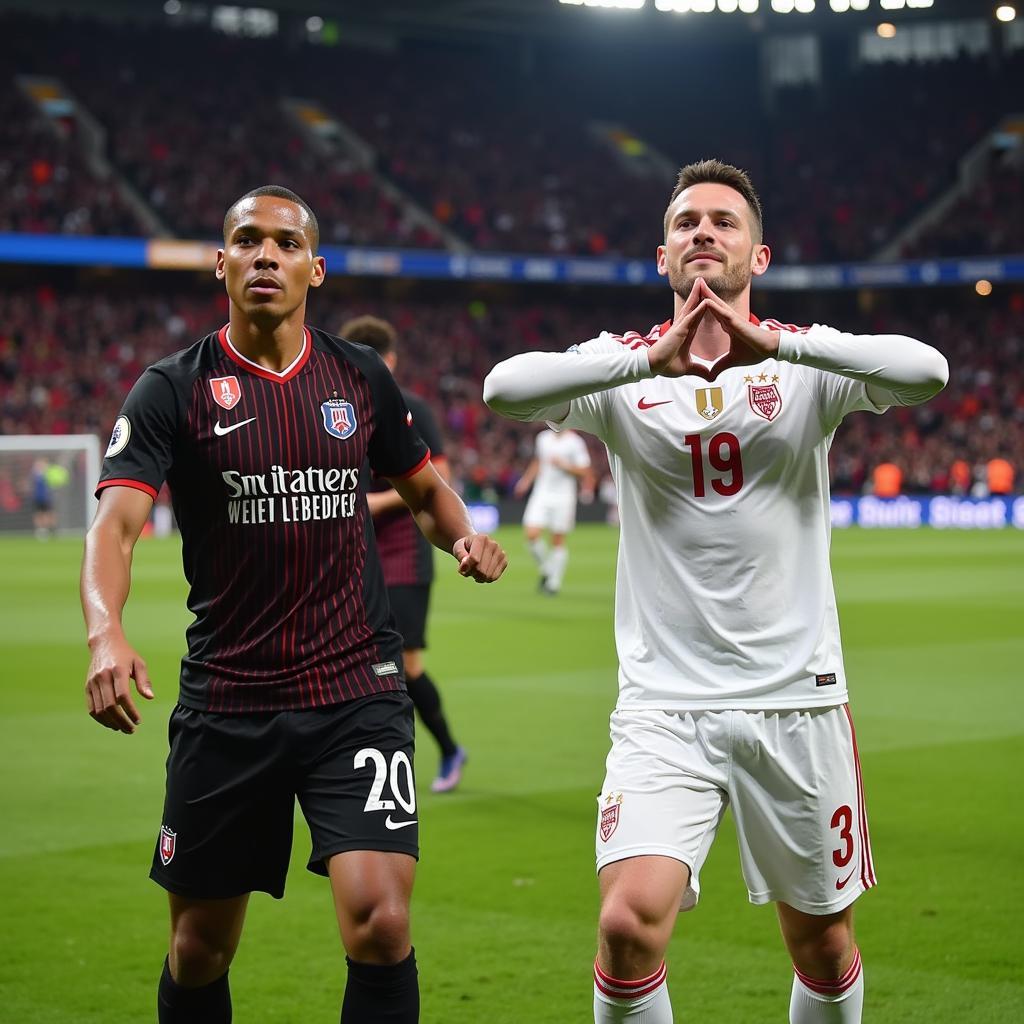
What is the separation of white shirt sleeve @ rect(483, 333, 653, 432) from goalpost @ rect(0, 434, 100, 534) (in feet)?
101

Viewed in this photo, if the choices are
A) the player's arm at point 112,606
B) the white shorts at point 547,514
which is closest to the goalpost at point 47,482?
the white shorts at point 547,514

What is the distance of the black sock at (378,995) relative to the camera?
3.87m

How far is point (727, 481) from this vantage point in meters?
4.16

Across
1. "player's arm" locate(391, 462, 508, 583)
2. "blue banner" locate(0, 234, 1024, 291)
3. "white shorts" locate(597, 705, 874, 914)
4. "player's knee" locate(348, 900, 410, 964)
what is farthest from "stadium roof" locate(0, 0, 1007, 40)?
"player's knee" locate(348, 900, 410, 964)

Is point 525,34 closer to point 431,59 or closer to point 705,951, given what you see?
point 431,59

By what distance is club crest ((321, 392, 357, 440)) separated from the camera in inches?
169

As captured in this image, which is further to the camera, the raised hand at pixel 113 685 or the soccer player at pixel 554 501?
the soccer player at pixel 554 501

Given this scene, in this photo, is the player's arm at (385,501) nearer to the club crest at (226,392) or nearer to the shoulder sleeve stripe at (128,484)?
the club crest at (226,392)

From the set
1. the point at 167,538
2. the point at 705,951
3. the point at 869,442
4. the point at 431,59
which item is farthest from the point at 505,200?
the point at 705,951

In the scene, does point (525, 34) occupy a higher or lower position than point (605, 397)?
higher

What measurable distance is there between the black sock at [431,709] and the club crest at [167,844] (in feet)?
13.9

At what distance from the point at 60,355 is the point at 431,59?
60.3ft

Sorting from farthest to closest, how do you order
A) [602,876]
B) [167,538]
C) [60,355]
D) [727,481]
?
[60,355], [167,538], [727,481], [602,876]

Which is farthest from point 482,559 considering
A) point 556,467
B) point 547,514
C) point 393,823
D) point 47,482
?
point 47,482
